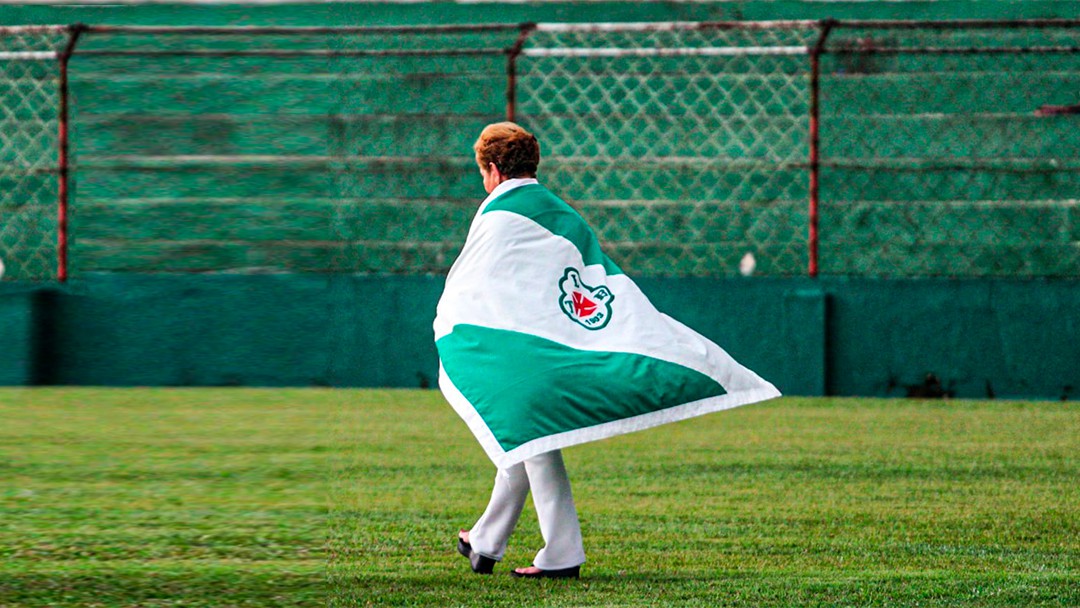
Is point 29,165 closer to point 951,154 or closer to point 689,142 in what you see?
point 689,142

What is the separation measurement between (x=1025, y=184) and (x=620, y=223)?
422 cm

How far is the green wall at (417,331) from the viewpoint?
12062mm

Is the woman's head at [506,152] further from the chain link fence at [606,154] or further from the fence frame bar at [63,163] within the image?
the chain link fence at [606,154]

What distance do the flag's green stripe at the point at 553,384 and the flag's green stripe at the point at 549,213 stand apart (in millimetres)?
312

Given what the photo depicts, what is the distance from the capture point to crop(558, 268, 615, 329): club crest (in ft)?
16.5

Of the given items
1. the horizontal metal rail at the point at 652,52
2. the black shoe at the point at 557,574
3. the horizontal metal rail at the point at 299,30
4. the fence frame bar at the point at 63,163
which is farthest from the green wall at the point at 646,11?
the black shoe at the point at 557,574

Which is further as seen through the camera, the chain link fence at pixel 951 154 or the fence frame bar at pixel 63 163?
the chain link fence at pixel 951 154

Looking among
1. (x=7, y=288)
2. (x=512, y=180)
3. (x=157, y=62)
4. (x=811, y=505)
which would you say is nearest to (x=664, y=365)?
(x=512, y=180)

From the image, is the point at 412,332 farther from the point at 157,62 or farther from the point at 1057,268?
the point at 157,62

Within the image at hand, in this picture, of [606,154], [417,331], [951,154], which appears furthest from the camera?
[606,154]

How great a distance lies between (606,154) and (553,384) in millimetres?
14181

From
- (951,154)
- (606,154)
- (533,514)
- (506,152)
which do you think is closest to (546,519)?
(506,152)

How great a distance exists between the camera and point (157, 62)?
22.7 m

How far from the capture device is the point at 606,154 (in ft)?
62.3
